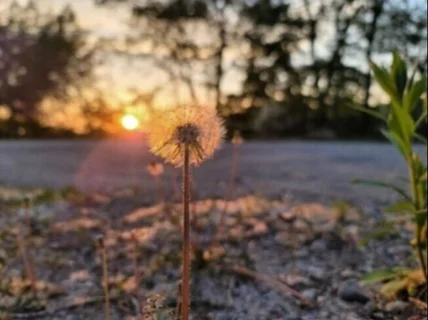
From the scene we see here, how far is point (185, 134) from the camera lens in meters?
0.81

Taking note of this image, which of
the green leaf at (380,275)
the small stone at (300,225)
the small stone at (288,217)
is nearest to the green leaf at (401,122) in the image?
the green leaf at (380,275)

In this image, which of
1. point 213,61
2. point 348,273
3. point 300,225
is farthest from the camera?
point 213,61

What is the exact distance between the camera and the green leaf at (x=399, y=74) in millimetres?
1693

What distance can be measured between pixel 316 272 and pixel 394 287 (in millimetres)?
317

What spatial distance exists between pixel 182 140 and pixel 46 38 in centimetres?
1515

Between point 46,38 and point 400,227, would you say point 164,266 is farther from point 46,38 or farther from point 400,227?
point 46,38

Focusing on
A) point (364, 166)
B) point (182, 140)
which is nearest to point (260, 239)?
point (182, 140)

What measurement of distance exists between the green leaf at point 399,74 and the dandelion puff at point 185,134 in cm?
98

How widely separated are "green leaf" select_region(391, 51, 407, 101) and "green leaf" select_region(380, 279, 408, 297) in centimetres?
49

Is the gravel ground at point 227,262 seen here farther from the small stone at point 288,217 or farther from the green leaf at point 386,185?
the green leaf at point 386,185

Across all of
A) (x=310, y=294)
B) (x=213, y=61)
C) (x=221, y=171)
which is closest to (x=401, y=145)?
(x=310, y=294)

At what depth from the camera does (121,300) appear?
1.75 m

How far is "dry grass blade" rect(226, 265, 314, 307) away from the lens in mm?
1724

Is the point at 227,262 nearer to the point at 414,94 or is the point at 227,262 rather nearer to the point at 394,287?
the point at 394,287
